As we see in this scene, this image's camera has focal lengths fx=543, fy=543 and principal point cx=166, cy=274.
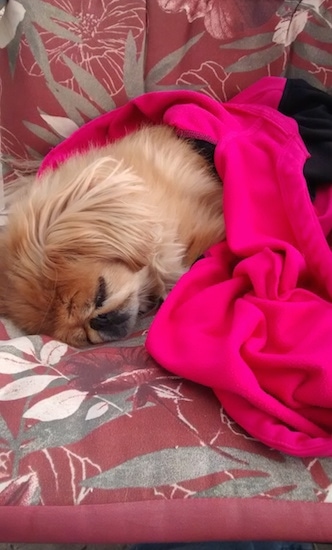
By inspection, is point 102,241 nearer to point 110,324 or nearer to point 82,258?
point 82,258

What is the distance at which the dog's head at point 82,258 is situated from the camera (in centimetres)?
123

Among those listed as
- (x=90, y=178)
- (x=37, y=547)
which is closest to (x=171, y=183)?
(x=90, y=178)

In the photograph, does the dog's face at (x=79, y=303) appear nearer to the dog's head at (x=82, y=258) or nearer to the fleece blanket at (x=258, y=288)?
the dog's head at (x=82, y=258)

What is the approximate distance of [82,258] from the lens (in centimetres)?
124

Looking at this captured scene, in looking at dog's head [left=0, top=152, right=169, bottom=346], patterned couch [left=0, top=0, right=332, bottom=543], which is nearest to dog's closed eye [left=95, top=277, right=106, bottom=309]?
dog's head [left=0, top=152, right=169, bottom=346]

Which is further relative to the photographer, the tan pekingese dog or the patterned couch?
the tan pekingese dog

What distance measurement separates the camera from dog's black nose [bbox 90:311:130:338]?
1229 mm

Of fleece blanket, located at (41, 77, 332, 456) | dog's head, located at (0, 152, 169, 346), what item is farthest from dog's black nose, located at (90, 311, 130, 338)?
fleece blanket, located at (41, 77, 332, 456)

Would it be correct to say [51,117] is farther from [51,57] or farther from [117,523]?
[117,523]

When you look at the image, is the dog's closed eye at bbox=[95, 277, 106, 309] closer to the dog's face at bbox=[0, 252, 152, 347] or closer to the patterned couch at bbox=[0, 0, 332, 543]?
the dog's face at bbox=[0, 252, 152, 347]

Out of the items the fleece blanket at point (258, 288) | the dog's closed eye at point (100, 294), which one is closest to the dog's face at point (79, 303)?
the dog's closed eye at point (100, 294)

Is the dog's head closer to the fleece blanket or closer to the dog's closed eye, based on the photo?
the dog's closed eye

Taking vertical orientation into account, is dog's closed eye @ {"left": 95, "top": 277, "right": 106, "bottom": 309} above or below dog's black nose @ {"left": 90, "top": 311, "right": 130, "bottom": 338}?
above

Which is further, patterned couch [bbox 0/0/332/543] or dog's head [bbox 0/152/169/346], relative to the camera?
dog's head [bbox 0/152/169/346]
